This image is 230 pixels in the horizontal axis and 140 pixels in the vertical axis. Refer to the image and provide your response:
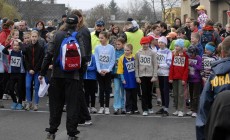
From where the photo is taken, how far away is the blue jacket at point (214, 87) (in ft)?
17.8

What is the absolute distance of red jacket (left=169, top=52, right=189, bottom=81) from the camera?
12.5 metres

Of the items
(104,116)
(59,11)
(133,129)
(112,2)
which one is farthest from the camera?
(112,2)

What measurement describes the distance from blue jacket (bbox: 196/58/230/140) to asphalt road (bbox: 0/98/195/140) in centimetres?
442

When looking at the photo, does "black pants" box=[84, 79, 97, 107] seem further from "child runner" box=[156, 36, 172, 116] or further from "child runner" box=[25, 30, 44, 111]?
"child runner" box=[156, 36, 172, 116]

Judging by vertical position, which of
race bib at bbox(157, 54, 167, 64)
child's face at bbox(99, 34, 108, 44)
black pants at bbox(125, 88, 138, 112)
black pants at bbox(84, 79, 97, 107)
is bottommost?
black pants at bbox(125, 88, 138, 112)

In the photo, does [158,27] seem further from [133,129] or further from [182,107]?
[133,129]

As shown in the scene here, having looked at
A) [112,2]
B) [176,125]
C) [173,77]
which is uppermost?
[112,2]

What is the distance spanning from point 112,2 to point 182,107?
121 m

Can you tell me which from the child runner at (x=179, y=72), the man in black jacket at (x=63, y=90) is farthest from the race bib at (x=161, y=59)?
the man in black jacket at (x=63, y=90)

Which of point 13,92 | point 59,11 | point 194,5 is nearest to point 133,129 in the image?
point 13,92

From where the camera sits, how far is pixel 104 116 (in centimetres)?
1245

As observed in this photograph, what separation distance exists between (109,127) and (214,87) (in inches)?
223

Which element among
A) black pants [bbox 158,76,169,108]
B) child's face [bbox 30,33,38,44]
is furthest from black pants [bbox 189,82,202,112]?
child's face [bbox 30,33,38,44]

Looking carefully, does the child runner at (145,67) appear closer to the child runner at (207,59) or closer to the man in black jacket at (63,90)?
the child runner at (207,59)
